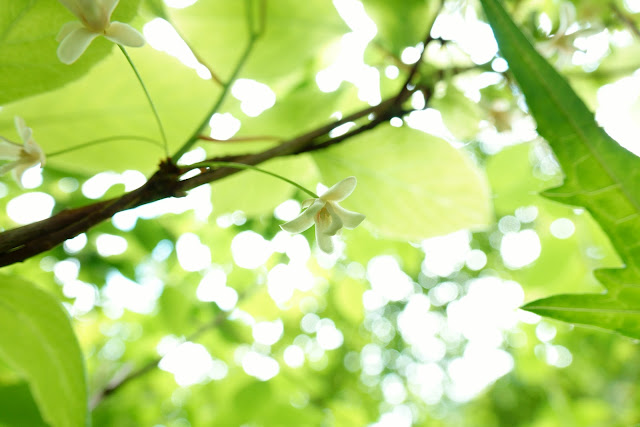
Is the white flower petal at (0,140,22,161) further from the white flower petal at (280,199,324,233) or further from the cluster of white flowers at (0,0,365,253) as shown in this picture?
the white flower petal at (280,199,324,233)

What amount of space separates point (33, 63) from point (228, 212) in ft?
0.76

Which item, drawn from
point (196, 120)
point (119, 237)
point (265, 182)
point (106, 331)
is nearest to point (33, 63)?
point (196, 120)

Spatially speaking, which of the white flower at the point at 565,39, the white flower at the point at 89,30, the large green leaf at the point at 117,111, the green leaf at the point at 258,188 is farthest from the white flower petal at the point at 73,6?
the white flower at the point at 565,39

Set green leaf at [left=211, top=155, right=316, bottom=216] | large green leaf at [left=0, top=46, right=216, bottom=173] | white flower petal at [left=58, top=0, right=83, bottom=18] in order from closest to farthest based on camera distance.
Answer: white flower petal at [left=58, top=0, right=83, bottom=18], large green leaf at [left=0, top=46, right=216, bottom=173], green leaf at [left=211, top=155, right=316, bottom=216]

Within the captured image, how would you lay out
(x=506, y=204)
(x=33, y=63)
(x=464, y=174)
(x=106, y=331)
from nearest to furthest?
(x=33, y=63)
(x=464, y=174)
(x=506, y=204)
(x=106, y=331)

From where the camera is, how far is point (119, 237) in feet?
2.33

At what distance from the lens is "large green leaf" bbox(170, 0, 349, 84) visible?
13.9 inches

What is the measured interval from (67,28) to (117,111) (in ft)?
0.37

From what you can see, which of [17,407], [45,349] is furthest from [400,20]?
[17,407]

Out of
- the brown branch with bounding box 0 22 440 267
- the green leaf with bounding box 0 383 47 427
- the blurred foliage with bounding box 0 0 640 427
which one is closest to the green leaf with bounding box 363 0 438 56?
the blurred foliage with bounding box 0 0 640 427

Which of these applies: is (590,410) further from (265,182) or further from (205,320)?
(265,182)

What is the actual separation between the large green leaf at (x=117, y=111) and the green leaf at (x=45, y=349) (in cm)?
10

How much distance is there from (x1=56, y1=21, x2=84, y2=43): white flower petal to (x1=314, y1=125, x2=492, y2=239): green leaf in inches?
7.1

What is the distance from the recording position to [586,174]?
22 cm
